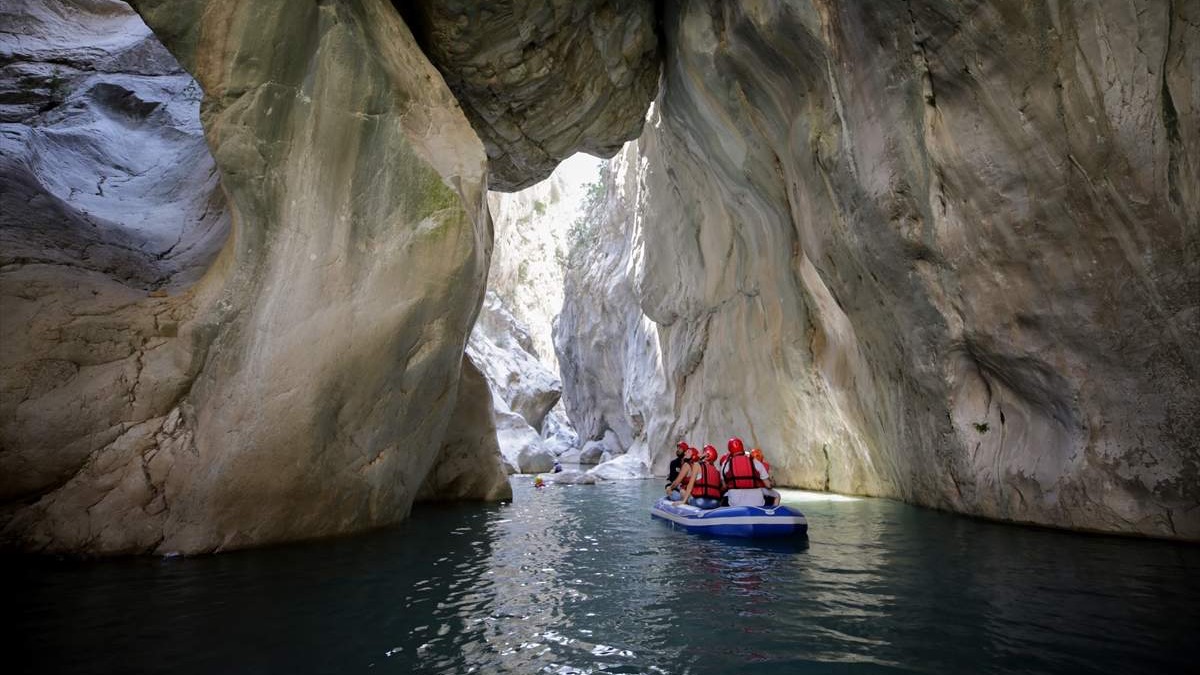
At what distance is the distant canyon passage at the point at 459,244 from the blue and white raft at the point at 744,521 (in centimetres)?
319

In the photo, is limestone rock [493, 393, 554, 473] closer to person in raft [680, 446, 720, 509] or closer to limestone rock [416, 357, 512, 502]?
limestone rock [416, 357, 512, 502]

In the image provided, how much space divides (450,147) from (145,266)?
438 centimetres

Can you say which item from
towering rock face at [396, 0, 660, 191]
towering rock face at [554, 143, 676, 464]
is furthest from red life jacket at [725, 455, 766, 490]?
towering rock face at [554, 143, 676, 464]

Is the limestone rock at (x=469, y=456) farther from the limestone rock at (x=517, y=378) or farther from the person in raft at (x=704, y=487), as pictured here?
the limestone rock at (x=517, y=378)

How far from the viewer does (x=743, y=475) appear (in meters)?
9.17

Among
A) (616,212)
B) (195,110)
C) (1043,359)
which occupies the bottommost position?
(1043,359)

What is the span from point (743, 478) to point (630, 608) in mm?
4540

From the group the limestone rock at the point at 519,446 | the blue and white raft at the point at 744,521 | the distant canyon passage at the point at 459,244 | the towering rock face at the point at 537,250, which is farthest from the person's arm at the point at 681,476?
the towering rock face at the point at 537,250

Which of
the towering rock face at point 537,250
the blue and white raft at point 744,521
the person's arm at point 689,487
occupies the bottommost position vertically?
the blue and white raft at point 744,521

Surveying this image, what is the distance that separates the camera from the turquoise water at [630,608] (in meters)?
3.80

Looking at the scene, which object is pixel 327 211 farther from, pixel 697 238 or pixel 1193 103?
pixel 697 238

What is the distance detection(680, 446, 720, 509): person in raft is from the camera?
9.67 meters

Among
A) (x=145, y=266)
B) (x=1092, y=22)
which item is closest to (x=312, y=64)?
(x=145, y=266)

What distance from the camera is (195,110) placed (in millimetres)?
13055
